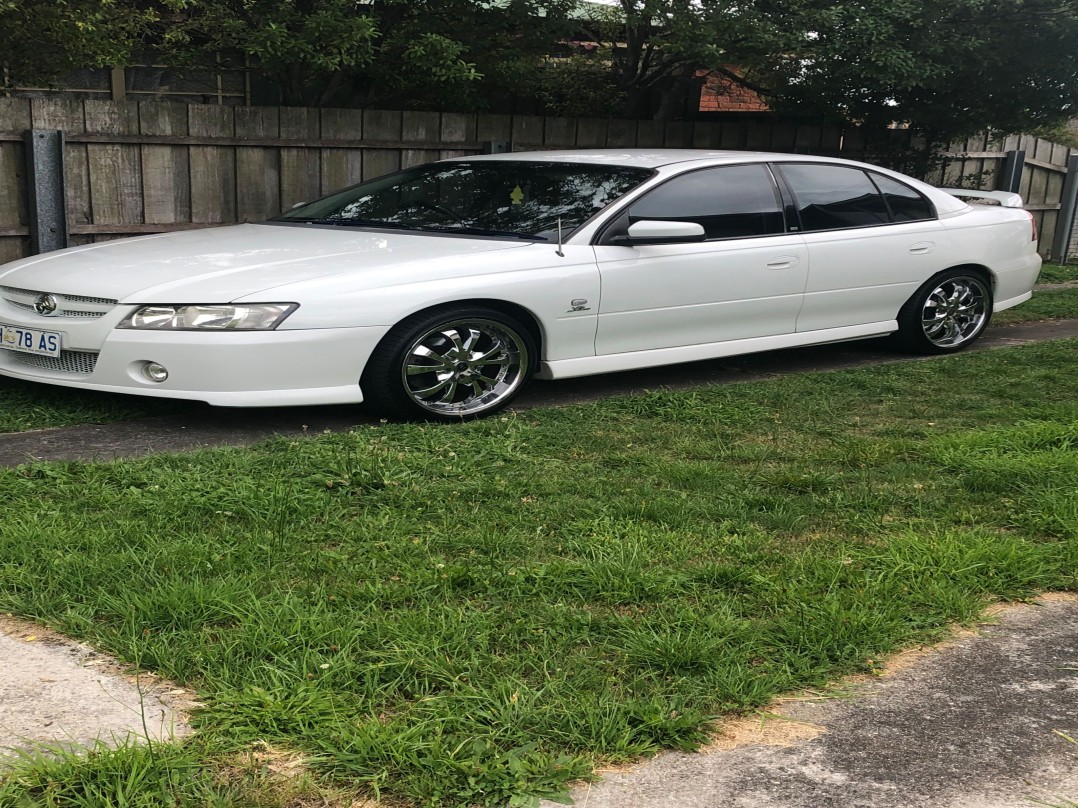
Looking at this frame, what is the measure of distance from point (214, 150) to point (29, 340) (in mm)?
3775

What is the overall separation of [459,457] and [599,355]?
4.92ft

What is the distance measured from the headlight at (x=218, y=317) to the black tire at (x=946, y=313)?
4326 mm

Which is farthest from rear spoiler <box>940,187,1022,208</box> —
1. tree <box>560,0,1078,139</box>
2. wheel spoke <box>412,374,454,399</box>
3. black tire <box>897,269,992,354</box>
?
wheel spoke <box>412,374,454,399</box>

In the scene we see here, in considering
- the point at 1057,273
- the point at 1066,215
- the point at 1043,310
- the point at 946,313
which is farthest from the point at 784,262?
the point at 1066,215

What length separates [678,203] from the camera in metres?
6.60

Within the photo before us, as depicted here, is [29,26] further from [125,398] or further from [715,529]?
[715,529]

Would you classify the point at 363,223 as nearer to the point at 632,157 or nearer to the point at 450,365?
the point at 450,365

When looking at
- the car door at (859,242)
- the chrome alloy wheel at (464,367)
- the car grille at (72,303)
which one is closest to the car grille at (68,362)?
the car grille at (72,303)

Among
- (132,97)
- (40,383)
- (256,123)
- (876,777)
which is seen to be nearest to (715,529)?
(876,777)

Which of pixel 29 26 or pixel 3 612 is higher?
pixel 29 26

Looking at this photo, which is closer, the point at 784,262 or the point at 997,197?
the point at 784,262

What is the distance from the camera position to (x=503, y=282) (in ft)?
19.1

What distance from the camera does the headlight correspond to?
17.3ft

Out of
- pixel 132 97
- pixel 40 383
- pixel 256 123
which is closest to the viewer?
pixel 40 383
